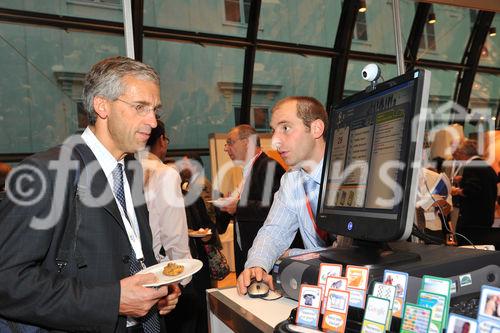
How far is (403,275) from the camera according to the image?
85 centimetres

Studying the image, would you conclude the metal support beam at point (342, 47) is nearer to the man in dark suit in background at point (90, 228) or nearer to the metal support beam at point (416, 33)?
the metal support beam at point (416, 33)

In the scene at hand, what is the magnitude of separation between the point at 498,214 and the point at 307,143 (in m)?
3.79

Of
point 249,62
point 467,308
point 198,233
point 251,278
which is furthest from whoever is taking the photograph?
point 249,62

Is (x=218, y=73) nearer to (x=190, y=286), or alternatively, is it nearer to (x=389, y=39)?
(x=389, y=39)

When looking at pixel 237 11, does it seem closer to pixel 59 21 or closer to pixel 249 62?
pixel 249 62

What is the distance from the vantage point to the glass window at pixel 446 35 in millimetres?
7238

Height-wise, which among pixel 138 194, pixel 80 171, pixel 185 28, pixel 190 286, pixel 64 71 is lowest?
pixel 190 286

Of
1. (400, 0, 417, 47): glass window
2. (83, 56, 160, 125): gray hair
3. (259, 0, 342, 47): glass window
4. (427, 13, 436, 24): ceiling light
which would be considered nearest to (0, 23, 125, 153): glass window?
(259, 0, 342, 47): glass window

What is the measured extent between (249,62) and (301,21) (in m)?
1.12

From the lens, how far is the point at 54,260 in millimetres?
1257

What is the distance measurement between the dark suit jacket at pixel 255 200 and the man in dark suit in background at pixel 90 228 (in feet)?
5.26

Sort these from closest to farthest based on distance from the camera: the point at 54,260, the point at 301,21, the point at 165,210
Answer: the point at 54,260, the point at 165,210, the point at 301,21

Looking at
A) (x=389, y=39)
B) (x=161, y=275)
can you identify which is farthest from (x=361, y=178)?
(x=389, y=39)

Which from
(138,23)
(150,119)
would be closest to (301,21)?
(138,23)
